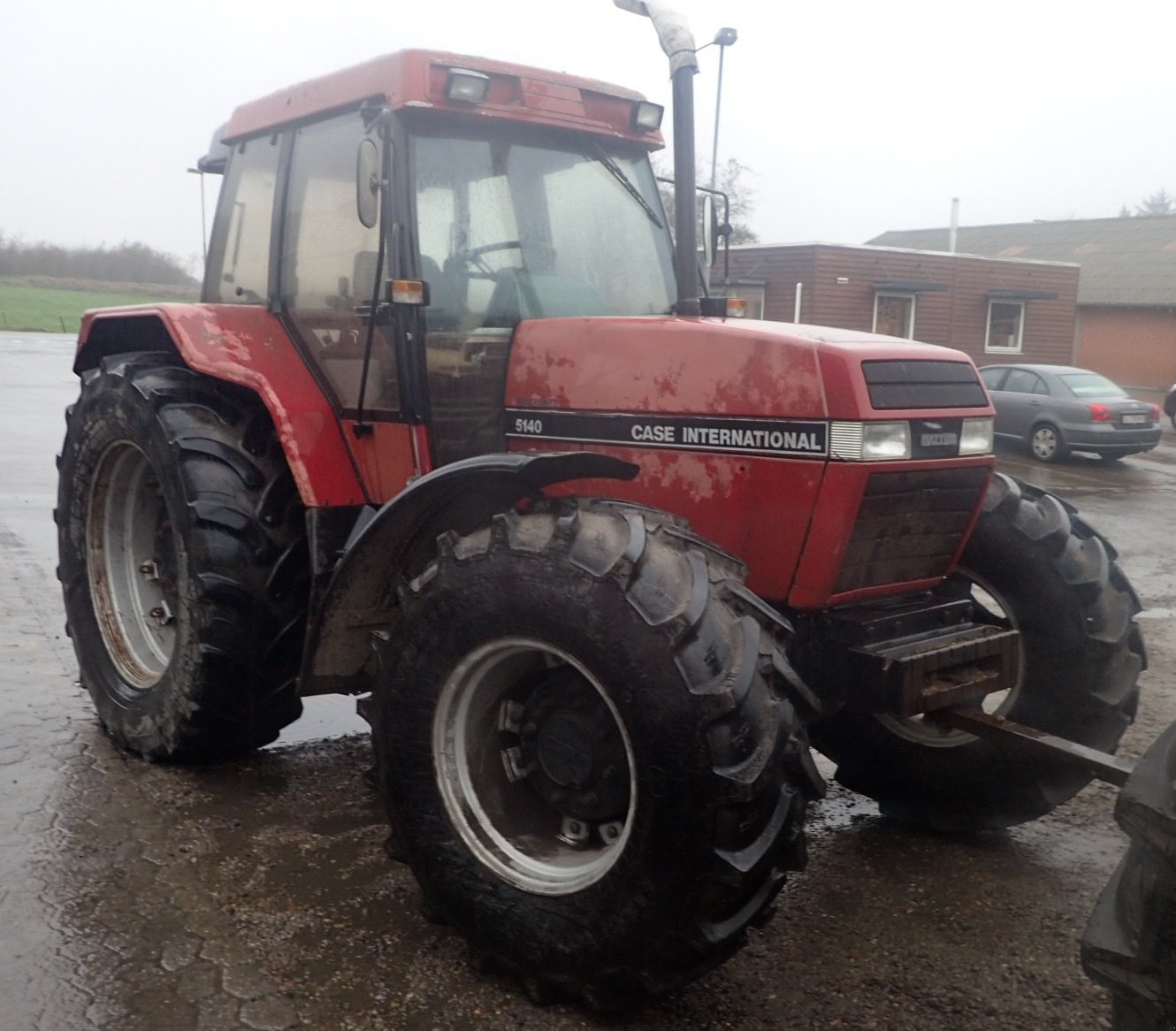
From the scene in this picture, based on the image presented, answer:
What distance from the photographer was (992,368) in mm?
19672

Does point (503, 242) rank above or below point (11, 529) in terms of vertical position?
above

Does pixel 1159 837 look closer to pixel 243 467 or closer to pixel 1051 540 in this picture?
pixel 1051 540

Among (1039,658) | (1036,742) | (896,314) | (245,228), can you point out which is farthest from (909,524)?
(896,314)

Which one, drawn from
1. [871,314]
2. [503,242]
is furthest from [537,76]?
[871,314]

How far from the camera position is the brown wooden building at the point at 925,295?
26.7 metres

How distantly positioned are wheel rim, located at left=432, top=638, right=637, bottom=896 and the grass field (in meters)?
30.4

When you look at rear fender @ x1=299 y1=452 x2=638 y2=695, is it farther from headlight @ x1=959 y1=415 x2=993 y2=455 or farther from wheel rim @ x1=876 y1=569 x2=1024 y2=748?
wheel rim @ x1=876 y1=569 x2=1024 y2=748

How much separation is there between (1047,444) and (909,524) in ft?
51.5

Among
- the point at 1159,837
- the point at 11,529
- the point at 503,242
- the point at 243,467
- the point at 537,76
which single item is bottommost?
the point at 11,529

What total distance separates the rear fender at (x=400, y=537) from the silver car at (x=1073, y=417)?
15.8 meters

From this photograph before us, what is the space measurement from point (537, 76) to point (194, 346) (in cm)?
154

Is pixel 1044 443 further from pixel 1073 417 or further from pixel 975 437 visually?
pixel 975 437

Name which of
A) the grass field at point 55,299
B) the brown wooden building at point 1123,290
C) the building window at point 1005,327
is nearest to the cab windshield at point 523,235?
the building window at point 1005,327

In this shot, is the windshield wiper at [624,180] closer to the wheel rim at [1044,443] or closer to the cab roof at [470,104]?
the cab roof at [470,104]
